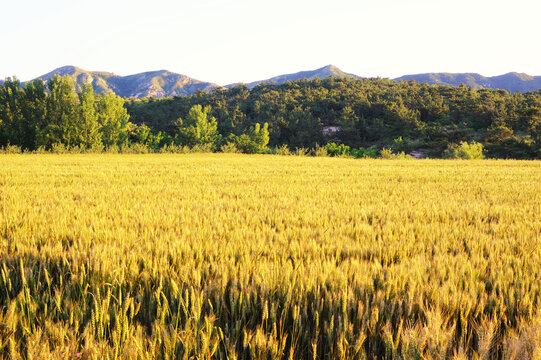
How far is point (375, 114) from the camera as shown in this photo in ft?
190

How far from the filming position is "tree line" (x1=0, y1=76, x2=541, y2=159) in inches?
1332

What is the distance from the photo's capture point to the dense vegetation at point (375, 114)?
41.7 m

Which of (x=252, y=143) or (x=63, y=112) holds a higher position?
(x=63, y=112)

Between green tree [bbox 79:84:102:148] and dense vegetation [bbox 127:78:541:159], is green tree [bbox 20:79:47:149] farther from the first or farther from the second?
dense vegetation [bbox 127:78:541:159]

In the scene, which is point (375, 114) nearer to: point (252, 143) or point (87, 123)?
point (252, 143)

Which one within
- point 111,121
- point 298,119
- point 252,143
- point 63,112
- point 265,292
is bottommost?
point 265,292

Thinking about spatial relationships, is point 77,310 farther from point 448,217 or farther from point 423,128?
point 423,128

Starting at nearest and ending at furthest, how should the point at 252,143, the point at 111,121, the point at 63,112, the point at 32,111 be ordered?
the point at 63,112
the point at 32,111
the point at 252,143
the point at 111,121

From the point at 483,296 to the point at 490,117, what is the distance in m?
55.3

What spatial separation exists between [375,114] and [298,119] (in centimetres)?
1507

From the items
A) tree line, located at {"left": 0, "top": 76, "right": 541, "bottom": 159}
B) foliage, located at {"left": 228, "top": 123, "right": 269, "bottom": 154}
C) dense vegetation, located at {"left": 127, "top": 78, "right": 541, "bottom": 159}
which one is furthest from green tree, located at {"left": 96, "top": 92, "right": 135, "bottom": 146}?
dense vegetation, located at {"left": 127, "top": 78, "right": 541, "bottom": 159}

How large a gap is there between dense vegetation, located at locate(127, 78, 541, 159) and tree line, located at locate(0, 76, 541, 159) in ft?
0.56

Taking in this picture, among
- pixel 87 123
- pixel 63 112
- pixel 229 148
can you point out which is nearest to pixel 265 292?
pixel 229 148

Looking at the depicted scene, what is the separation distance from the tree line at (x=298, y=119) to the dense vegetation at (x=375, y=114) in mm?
170
